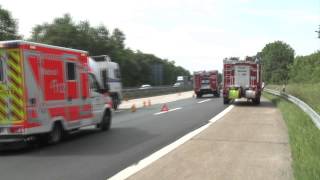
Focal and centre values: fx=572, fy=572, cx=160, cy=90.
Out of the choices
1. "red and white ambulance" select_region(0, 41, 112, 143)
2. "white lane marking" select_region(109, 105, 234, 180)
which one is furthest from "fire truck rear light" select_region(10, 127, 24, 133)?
"white lane marking" select_region(109, 105, 234, 180)

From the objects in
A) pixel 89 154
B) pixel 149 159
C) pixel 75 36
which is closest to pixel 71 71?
pixel 89 154

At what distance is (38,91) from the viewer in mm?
13289

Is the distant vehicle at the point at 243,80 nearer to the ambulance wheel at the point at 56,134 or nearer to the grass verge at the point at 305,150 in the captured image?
the grass verge at the point at 305,150

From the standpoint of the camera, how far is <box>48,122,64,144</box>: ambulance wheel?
46.1ft

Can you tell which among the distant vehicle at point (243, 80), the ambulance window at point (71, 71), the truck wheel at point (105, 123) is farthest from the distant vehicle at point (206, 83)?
the ambulance window at point (71, 71)

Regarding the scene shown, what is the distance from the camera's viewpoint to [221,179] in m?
9.08

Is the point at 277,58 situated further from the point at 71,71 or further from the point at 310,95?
the point at 71,71

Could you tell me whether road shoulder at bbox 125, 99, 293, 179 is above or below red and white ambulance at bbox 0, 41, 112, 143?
below

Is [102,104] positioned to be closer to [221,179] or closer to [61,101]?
[61,101]

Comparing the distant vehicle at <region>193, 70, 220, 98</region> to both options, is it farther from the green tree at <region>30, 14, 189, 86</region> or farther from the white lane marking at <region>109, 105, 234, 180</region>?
the green tree at <region>30, 14, 189, 86</region>

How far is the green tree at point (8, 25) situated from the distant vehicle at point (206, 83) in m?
38.6

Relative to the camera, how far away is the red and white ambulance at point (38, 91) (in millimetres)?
12867

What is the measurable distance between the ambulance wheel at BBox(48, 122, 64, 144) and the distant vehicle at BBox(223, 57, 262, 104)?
2059 cm

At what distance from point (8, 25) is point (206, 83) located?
42.5 meters
